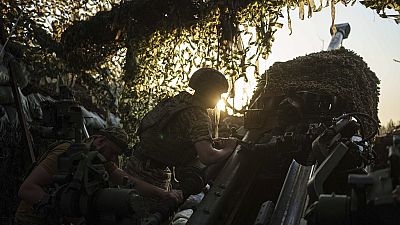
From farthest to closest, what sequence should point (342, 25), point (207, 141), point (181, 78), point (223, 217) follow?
point (342, 25), point (181, 78), point (207, 141), point (223, 217)

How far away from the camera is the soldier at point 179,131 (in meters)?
4.14

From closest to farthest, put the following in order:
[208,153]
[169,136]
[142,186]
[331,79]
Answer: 1. [208,153]
2. [142,186]
3. [169,136]
4. [331,79]

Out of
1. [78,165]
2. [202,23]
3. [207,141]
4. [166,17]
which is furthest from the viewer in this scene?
[166,17]

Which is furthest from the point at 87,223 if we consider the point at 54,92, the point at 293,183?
the point at 54,92

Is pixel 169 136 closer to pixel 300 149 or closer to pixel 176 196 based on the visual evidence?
pixel 176 196

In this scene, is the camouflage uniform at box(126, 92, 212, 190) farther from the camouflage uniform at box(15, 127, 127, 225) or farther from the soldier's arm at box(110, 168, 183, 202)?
the camouflage uniform at box(15, 127, 127, 225)

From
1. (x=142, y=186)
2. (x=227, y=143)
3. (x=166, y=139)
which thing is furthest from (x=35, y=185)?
(x=227, y=143)

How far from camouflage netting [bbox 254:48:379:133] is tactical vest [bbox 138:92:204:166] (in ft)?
5.37

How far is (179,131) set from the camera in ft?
13.8

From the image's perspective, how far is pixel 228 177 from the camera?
3918mm

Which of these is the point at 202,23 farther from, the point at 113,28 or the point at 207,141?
the point at 207,141

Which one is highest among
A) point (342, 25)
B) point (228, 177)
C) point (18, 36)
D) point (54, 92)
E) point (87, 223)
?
point (342, 25)

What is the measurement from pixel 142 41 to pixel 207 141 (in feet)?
14.1

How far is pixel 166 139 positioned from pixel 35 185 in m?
1.31
